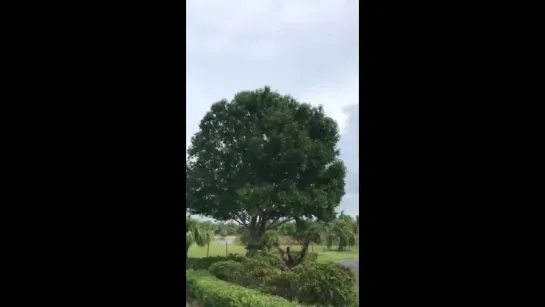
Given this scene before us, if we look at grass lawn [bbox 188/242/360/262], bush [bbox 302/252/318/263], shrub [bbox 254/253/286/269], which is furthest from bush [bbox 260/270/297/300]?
grass lawn [bbox 188/242/360/262]

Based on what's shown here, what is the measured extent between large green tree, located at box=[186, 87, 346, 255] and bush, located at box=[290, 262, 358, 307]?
110 centimetres

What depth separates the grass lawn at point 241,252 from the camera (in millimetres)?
6672

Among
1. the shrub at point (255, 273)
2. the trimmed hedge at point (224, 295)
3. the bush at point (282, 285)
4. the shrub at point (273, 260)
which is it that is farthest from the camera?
the shrub at point (273, 260)

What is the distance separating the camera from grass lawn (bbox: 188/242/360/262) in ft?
21.9

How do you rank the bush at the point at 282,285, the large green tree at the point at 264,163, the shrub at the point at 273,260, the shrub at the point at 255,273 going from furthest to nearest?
the large green tree at the point at 264,163 < the shrub at the point at 273,260 < the shrub at the point at 255,273 < the bush at the point at 282,285

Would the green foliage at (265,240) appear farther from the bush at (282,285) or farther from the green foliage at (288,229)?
the bush at (282,285)

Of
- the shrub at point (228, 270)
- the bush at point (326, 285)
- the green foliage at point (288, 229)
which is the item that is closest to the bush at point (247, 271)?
the shrub at point (228, 270)

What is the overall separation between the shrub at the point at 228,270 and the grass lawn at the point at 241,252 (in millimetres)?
226

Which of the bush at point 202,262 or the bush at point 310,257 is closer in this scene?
the bush at point 310,257

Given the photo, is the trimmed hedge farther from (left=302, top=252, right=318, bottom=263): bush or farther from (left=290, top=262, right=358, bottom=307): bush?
(left=302, top=252, right=318, bottom=263): bush

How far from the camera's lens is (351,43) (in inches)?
270
